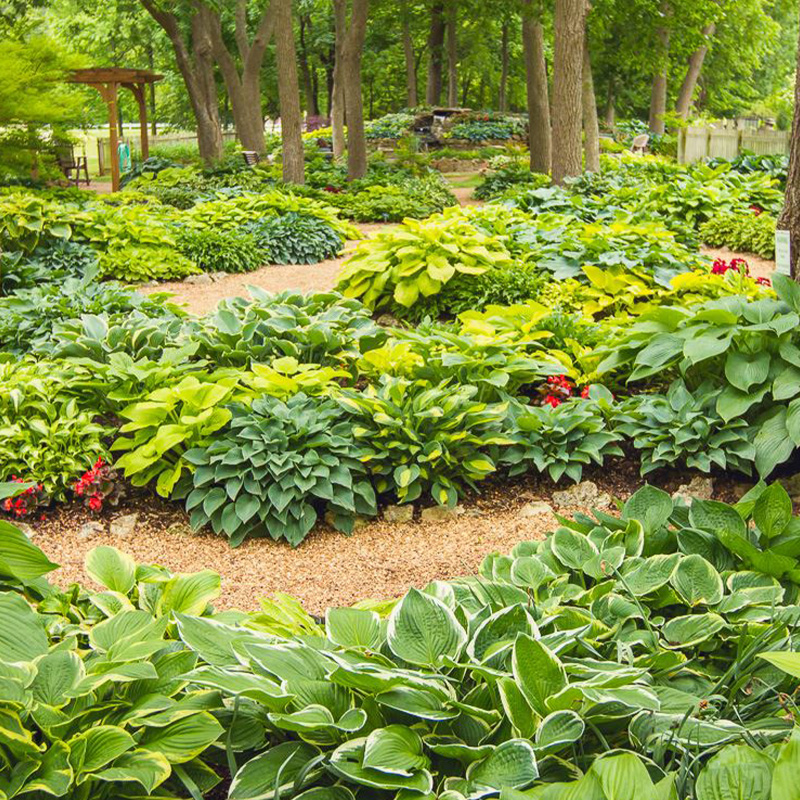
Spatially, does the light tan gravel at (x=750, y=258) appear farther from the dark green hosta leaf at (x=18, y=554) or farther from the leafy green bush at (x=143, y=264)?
the dark green hosta leaf at (x=18, y=554)

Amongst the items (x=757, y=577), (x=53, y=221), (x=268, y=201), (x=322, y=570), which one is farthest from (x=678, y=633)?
(x=268, y=201)

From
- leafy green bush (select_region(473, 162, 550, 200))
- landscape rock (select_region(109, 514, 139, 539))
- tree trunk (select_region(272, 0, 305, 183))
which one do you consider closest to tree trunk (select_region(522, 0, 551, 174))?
leafy green bush (select_region(473, 162, 550, 200))

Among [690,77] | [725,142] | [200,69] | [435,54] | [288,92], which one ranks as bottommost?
[725,142]

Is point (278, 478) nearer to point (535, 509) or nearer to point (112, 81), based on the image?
point (535, 509)

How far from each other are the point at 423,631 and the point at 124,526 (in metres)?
3.05

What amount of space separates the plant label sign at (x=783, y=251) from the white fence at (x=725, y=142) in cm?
1395

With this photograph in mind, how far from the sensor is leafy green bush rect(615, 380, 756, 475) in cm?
482

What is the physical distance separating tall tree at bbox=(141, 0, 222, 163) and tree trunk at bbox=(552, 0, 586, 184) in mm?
9014

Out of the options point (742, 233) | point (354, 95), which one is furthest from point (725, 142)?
point (742, 233)

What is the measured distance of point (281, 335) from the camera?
20.3 ft

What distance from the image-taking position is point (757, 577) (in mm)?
2838

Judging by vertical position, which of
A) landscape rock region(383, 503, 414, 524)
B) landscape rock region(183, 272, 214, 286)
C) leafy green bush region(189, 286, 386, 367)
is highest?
landscape rock region(183, 272, 214, 286)

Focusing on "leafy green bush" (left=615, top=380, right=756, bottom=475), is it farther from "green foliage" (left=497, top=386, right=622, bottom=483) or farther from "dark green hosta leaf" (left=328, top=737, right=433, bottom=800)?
"dark green hosta leaf" (left=328, top=737, right=433, bottom=800)

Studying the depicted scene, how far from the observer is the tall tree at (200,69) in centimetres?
2039
